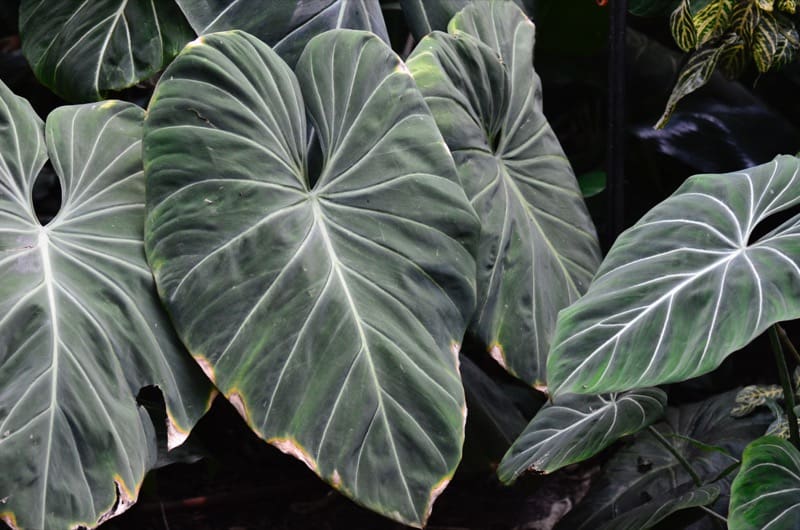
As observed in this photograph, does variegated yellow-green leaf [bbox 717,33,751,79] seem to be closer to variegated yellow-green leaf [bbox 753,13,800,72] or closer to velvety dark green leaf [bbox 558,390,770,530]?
variegated yellow-green leaf [bbox 753,13,800,72]

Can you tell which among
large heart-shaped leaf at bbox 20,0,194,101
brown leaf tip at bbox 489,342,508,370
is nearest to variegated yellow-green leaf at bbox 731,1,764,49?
brown leaf tip at bbox 489,342,508,370

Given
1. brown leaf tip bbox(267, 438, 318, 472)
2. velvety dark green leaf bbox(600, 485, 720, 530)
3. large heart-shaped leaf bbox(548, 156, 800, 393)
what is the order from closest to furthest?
large heart-shaped leaf bbox(548, 156, 800, 393) → brown leaf tip bbox(267, 438, 318, 472) → velvety dark green leaf bbox(600, 485, 720, 530)

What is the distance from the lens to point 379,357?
1.17 meters

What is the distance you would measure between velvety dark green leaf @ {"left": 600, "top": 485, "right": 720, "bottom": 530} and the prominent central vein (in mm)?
833

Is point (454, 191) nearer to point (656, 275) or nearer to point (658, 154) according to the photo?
point (656, 275)

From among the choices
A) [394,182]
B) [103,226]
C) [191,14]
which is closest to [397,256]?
[394,182]

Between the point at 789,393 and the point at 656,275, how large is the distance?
0.35 m

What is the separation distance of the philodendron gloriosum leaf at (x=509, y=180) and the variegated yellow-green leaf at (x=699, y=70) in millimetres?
242

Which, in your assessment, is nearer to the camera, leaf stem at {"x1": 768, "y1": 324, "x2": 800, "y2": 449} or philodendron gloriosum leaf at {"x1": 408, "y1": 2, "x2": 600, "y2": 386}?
leaf stem at {"x1": 768, "y1": 324, "x2": 800, "y2": 449}

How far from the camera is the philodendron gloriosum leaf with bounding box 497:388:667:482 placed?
47.9 inches

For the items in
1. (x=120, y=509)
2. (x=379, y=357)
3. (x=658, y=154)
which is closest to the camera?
(x=120, y=509)

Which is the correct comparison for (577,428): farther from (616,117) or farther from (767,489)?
(616,117)

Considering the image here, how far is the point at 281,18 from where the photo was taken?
1491 mm

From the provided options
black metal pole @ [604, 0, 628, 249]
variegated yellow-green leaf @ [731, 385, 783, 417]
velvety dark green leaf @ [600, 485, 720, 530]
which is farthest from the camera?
black metal pole @ [604, 0, 628, 249]
